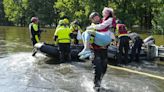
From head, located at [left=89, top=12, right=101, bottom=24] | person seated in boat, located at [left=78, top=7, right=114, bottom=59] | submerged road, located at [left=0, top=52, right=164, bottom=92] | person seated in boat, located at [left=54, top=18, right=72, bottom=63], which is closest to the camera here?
person seated in boat, located at [left=78, top=7, right=114, bottom=59]

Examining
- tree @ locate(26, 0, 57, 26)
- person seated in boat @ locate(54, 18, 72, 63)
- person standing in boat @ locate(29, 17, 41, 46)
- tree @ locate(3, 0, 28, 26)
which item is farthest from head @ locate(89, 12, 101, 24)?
tree @ locate(3, 0, 28, 26)

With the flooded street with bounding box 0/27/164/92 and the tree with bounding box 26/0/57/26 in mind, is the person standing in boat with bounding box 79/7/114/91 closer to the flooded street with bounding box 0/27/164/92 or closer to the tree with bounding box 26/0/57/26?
the flooded street with bounding box 0/27/164/92

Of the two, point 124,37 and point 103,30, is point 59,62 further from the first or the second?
point 103,30

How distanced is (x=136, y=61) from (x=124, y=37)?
1.68m

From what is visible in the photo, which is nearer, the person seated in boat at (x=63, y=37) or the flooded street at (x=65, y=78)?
the flooded street at (x=65, y=78)

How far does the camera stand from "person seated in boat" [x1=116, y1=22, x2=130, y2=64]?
568 inches

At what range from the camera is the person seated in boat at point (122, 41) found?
14419 millimetres

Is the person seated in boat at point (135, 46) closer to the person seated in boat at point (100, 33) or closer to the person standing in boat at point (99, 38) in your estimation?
the person standing in boat at point (99, 38)

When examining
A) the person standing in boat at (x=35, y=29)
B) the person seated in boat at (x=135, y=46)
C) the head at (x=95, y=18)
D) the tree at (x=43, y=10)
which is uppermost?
the tree at (x=43, y=10)

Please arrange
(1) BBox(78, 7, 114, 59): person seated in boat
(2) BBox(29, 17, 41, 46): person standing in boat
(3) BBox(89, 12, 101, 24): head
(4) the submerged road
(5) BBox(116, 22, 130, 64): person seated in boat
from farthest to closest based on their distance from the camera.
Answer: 1. (2) BBox(29, 17, 41, 46): person standing in boat
2. (5) BBox(116, 22, 130, 64): person seated in boat
3. (4) the submerged road
4. (3) BBox(89, 12, 101, 24): head
5. (1) BBox(78, 7, 114, 59): person seated in boat

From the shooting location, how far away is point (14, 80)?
10438mm

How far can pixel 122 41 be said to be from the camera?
47.4ft

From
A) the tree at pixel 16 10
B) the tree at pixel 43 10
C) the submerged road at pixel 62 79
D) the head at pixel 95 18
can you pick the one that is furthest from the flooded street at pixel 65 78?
the tree at pixel 16 10

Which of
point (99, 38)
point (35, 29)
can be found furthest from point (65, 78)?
point (35, 29)
